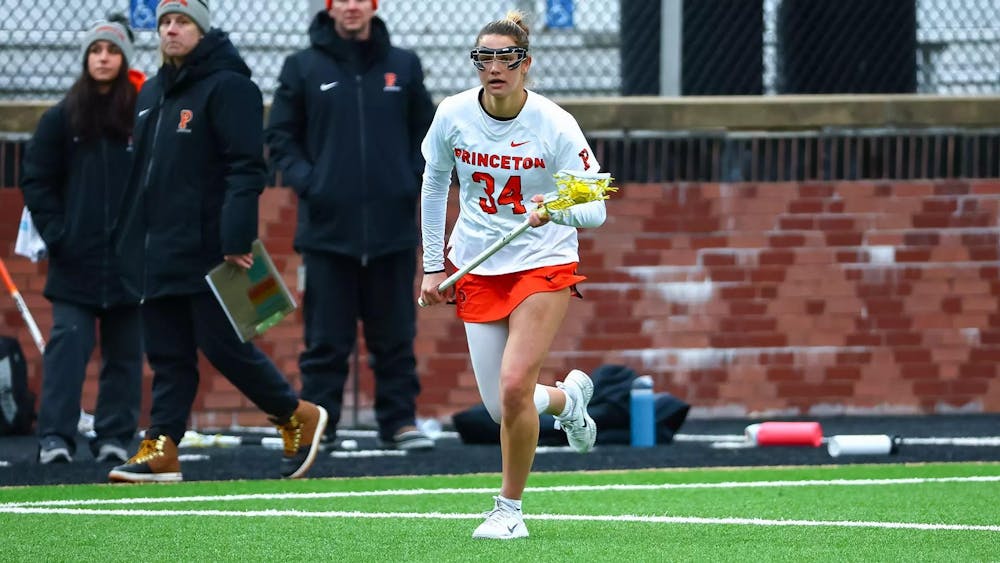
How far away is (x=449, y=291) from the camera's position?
726 centimetres

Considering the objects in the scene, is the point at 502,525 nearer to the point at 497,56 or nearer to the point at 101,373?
the point at 497,56

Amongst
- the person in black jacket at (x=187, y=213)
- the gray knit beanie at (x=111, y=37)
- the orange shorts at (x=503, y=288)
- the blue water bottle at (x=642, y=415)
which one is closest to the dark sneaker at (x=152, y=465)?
the person in black jacket at (x=187, y=213)

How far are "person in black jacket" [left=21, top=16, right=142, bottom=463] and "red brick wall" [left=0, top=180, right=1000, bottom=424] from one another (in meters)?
2.50

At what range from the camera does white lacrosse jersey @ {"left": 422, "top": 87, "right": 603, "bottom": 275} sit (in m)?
7.07

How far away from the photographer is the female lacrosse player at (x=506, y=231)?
6.96 metres

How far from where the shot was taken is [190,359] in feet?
30.0

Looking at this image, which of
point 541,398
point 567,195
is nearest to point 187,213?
point 541,398

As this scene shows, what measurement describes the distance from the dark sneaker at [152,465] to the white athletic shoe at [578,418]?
2.27m

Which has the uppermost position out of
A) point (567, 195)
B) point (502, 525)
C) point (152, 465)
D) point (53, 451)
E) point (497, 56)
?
point (497, 56)

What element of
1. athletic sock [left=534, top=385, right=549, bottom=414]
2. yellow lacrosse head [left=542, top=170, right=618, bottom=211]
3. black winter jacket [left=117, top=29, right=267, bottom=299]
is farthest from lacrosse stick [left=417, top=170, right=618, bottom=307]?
black winter jacket [left=117, top=29, right=267, bottom=299]

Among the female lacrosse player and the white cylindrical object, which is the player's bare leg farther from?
the white cylindrical object

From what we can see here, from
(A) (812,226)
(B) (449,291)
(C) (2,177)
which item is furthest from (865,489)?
(C) (2,177)

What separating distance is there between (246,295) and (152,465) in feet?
3.02

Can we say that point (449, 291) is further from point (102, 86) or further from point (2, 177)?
point (2, 177)
